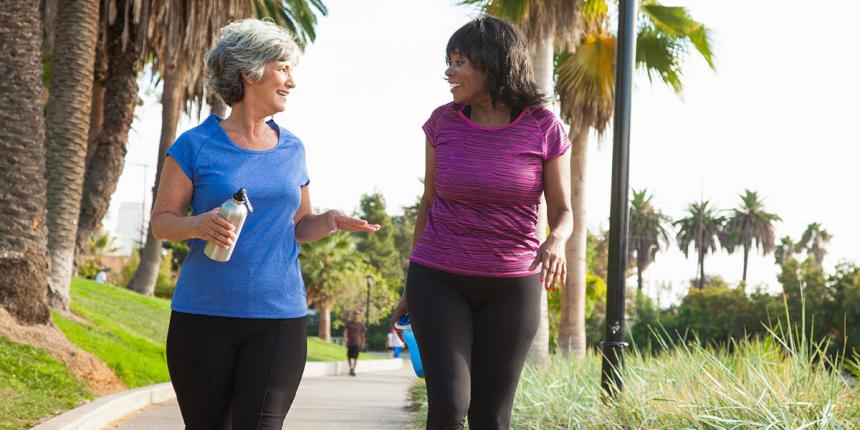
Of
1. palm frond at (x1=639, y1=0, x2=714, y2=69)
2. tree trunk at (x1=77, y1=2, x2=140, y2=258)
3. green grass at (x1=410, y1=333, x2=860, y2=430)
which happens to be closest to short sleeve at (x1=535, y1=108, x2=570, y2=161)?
green grass at (x1=410, y1=333, x2=860, y2=430)

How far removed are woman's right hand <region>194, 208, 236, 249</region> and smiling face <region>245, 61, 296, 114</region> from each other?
1.82 feet

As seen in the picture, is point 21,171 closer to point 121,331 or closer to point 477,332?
point 121,331

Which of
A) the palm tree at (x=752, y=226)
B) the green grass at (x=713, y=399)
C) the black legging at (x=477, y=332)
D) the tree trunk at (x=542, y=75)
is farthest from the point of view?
the palm tree at (x=752, y=226)

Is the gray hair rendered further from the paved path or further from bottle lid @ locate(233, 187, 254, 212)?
the paved path

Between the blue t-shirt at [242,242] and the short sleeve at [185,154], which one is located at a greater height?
the short sleeve at [185,154]

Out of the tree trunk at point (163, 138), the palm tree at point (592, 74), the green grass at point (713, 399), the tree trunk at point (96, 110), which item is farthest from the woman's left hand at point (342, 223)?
the tree trunk at point (163, 138)

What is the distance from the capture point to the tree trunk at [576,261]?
60.2 feet

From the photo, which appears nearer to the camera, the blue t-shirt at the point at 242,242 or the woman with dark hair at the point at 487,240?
A: the blue t-shirt at the point at 242,242

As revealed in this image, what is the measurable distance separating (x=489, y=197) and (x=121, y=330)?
13.6m

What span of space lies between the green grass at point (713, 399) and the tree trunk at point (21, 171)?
17.8 feet

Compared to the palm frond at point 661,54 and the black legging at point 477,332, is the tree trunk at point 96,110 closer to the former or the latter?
the palm frond at point 661,54

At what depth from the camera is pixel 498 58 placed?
12.4 feet

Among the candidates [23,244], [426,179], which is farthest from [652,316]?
[426,179]

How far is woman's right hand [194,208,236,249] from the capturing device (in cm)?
308
